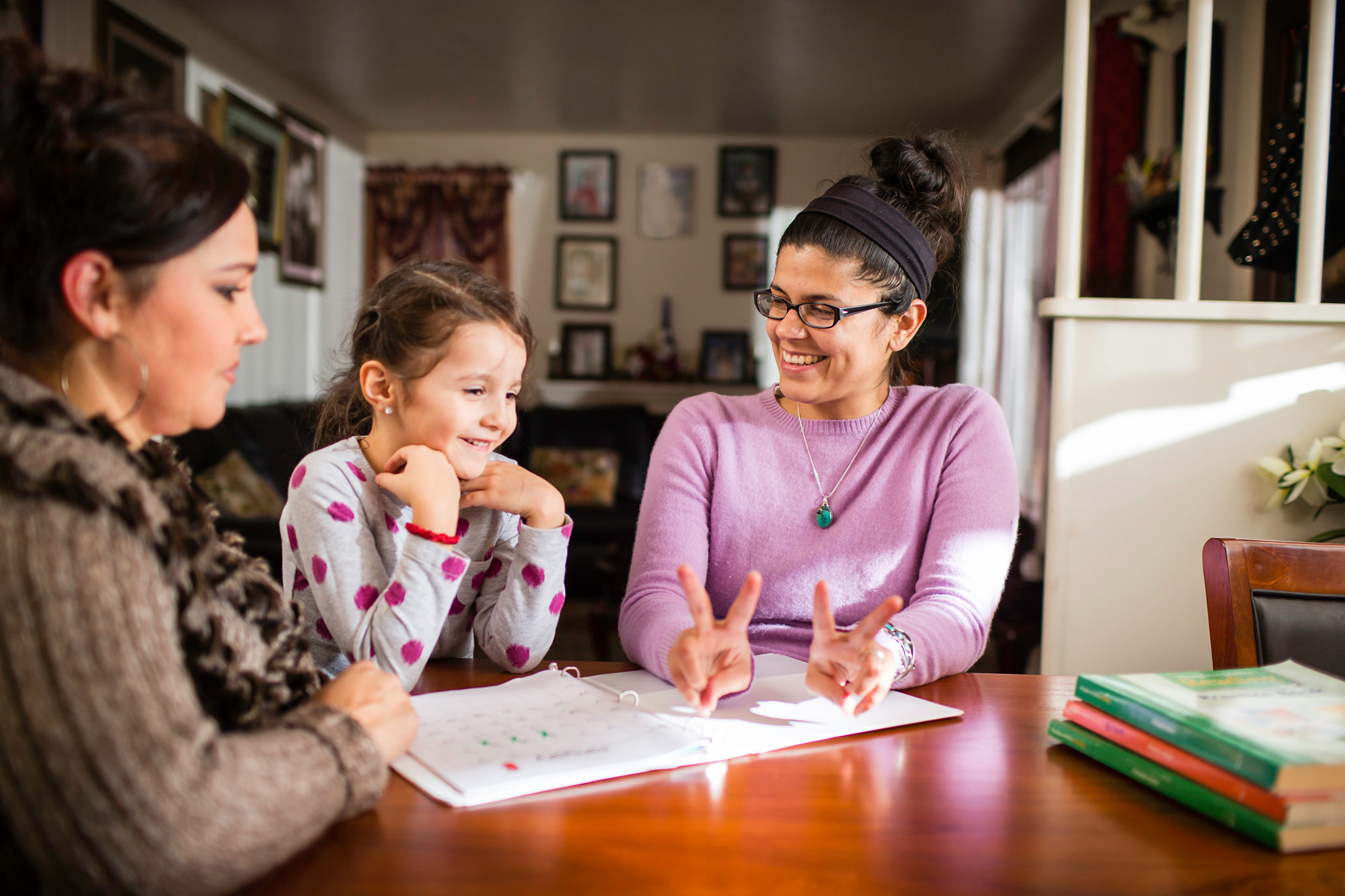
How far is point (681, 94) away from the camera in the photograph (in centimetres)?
534

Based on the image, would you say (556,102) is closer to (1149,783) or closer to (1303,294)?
(1303,294)

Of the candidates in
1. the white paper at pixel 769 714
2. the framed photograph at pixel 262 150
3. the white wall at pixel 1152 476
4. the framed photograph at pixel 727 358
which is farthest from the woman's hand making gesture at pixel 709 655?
the framed photograph at pixel 727 358

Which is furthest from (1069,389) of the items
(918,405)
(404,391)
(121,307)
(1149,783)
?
(121,307)

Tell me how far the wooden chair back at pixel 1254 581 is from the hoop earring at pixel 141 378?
116 cm

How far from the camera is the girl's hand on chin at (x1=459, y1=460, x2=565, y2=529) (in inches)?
44.8

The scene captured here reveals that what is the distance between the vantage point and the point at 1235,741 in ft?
2.36

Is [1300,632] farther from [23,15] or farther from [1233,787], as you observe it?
[23,15]

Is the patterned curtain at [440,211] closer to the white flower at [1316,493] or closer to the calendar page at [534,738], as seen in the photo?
the white flower at [1316,493]

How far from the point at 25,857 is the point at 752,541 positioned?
0.98 meters

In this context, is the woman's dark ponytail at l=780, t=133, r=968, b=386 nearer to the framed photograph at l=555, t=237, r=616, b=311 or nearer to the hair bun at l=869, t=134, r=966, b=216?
the hair bun at l=869, t=134, r=966, b=216

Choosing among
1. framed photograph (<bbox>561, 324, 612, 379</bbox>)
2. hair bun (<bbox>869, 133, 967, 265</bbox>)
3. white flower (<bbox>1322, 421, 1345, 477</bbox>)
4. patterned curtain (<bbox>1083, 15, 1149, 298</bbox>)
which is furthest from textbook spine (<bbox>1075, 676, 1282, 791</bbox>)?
framed photograph (<bbox>561, 324, 612, 379</bbox>)

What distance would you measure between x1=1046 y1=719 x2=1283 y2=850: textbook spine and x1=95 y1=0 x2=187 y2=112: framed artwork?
3.84m

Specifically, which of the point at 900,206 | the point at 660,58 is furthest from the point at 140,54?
the point at 900,206

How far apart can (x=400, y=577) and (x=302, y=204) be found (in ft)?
16.2
